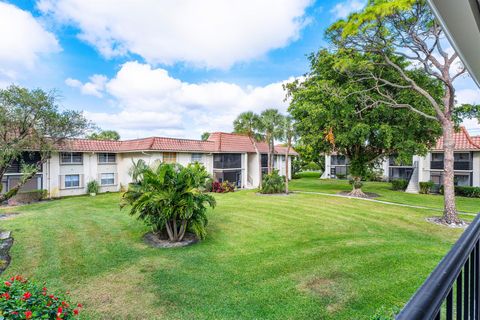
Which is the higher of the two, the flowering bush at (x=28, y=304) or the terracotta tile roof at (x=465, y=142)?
the terracotta tile roof at (x=465, y=142)

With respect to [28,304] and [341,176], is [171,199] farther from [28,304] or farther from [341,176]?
[341,176]

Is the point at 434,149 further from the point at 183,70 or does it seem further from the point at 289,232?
the point at 183,70

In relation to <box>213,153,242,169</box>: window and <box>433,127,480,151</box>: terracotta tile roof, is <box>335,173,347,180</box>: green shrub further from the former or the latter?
<box>213,153,242,169</box>: window

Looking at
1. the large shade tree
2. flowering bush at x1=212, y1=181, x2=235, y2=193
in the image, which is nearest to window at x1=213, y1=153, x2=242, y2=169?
→ flowering bush at x1=212, y1=181, x2=235, y2=193

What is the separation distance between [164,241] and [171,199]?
215cm

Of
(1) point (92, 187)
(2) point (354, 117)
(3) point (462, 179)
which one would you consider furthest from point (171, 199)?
(3) point (462, 179)

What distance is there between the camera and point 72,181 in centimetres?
2336

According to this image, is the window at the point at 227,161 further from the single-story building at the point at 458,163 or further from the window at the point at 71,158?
the window at the point at 71,158

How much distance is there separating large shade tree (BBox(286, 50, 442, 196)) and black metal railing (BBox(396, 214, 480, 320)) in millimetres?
15611

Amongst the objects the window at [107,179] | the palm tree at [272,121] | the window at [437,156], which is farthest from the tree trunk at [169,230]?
the window at [437,156]

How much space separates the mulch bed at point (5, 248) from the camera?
8281mm

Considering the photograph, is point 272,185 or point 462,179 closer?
point 272,185

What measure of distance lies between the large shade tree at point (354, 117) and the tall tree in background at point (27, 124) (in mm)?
18278

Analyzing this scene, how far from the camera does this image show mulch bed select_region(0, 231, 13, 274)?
828 centimetres
